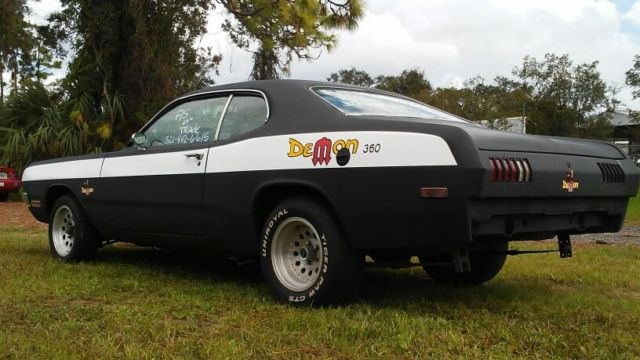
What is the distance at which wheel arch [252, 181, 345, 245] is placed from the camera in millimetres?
4125

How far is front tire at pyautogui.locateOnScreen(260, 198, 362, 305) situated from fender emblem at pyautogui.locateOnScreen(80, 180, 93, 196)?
2.19 metres

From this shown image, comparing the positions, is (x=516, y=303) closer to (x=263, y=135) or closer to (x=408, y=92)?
(x=263, y=135)

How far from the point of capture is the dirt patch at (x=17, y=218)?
1037cm

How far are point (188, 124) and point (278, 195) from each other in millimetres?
1297

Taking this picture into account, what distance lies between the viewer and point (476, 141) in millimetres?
3662

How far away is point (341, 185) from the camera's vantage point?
396 centimetres

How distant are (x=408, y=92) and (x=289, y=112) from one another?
51.9 m

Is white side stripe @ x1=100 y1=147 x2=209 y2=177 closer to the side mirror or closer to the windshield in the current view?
the side mirror

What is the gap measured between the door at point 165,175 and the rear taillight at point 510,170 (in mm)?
2120

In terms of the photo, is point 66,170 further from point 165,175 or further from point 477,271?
point 477,271

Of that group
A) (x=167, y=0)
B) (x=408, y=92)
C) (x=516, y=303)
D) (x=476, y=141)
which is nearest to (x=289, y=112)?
(x=476, y=141)

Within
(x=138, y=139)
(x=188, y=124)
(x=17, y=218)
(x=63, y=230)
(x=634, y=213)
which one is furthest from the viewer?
(x=634, y=213)

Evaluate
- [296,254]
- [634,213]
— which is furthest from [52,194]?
[634,213]

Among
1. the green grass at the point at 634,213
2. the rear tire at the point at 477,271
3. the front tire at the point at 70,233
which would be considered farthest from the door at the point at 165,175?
the green grass at the point at 634,213
